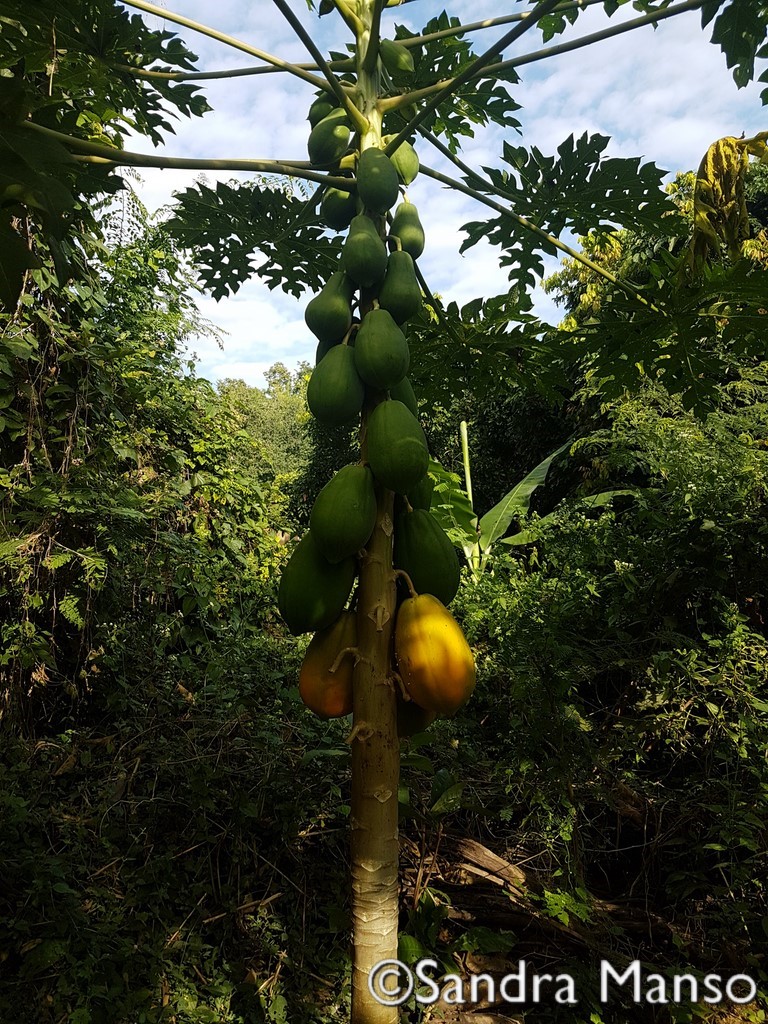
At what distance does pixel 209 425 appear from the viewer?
469cm

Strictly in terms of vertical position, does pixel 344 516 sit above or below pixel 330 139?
below

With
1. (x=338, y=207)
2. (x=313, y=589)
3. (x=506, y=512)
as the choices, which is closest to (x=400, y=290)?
(x=338, y=207)

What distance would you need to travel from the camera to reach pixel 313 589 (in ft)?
4.34

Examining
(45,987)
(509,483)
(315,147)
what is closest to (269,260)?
(315,147)

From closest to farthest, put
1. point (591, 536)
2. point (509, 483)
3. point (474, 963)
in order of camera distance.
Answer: point (474, 963) < point (591, 536) < point (509, 483)

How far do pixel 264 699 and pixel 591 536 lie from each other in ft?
7.38

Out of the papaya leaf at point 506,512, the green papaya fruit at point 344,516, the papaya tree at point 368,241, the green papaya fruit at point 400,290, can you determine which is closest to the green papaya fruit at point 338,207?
the papaya tree at point 368,241

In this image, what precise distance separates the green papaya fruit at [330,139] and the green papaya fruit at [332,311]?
0.37 metres

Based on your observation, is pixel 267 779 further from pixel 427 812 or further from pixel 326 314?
pixel 326 314

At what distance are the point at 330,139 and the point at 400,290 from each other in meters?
0.50

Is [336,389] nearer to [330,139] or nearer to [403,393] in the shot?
[403,393]

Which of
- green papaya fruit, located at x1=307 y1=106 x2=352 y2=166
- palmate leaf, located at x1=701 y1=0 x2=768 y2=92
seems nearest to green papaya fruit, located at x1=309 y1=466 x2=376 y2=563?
green papaya fruit, located at x1=307 y1=106 x2=352 y2=166

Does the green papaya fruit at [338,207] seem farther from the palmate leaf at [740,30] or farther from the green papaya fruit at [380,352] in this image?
the palmate leaf at [740,30]

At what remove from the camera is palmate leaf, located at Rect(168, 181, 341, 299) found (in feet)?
6.51
